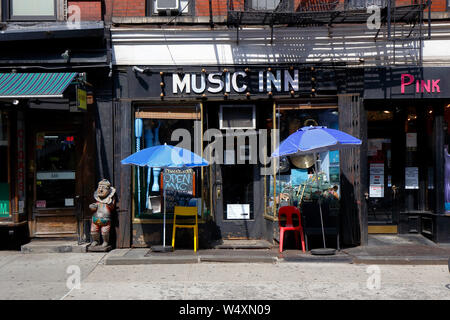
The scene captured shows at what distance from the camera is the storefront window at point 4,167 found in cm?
975

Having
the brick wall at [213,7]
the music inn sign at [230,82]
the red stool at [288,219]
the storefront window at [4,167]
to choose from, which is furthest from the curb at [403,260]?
the storefront window at [4,167]

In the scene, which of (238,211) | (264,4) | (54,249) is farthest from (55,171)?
(264,4)

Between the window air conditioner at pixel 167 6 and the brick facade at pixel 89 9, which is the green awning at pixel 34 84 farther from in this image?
the window air conditioner at pixel 167 6

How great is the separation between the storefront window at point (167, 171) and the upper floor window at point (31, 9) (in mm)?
2822

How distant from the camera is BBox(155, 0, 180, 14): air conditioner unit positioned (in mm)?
10055

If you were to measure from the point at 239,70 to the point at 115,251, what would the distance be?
14.8ft

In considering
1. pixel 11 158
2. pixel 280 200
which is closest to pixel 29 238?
pixel 11 158

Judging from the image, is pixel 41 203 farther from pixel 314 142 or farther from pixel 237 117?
pixel 314 142

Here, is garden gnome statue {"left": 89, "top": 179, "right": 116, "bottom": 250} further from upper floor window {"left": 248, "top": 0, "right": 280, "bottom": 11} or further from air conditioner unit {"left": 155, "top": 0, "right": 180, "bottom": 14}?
upper floor window {"left": 248, "top": 0, "right": 280, "bottom": 11}

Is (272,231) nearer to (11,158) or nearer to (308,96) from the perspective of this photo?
(308,96)

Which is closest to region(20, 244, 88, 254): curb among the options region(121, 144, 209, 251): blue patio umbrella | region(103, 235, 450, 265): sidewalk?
region(103, 235, 450, 265): sidewalk

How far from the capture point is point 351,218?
978 centimetres

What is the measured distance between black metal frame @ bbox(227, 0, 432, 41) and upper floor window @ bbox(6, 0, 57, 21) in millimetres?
3767

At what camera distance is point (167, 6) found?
397 inches
